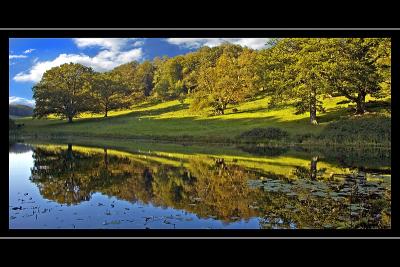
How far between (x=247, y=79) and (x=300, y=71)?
55.0 ft

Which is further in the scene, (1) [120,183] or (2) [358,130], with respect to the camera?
(2) [358,130]

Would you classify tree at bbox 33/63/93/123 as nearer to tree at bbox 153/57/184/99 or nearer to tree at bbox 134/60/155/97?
tree at bbox 153/57/184/99

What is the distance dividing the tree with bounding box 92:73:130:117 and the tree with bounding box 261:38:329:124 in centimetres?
3395

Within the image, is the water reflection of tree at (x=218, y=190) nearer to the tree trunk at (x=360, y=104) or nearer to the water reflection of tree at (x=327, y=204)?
the water reflection of tree at (x=327, y=204)

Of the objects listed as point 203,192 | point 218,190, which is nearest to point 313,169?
point 218,190

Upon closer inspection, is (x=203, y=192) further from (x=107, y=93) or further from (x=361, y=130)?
(x=107, y=93)

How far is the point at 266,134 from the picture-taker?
121 feet

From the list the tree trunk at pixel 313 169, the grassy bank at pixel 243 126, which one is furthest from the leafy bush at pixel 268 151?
the tree trunk at pixel 313 169

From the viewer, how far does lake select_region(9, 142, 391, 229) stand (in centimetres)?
1138
